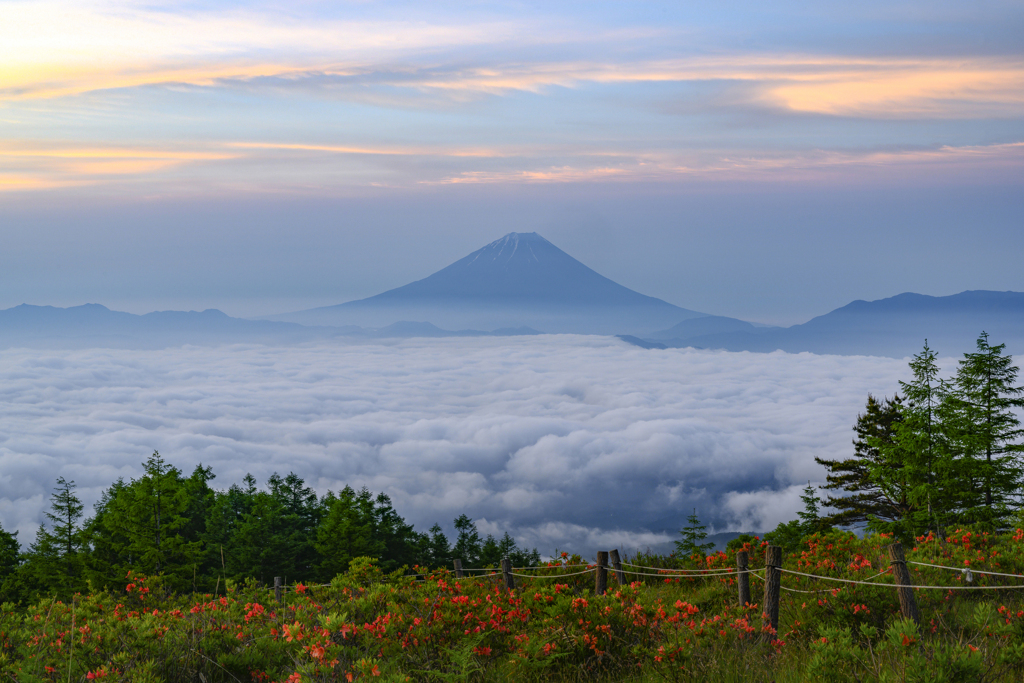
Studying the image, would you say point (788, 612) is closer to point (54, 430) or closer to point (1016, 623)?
point (1016, 623)

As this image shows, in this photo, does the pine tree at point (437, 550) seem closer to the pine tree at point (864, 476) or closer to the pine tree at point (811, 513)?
the pine tree at point (811, 513)

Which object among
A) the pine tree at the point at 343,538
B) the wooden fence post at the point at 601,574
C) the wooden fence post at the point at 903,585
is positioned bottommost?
the pine tree at the point at 343,538

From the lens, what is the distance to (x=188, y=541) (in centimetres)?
4456

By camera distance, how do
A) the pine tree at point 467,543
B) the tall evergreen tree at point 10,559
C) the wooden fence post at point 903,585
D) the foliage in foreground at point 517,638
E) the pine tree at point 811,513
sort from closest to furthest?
the foliage in foreground at point 517,638 → the wooden fence post at point 903,585 → the tall evergreen tree at point 10,559 → the pine tree at point 811,513 → the pine tree at point 467,543

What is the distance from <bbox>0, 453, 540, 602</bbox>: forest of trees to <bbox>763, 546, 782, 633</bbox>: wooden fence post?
29271 mm

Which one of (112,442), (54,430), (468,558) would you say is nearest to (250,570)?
(468,558)

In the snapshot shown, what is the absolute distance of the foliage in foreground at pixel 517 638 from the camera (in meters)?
5.87

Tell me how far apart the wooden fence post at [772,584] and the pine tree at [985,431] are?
21312 millimetres

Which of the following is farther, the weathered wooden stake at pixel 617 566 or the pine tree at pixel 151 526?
the pine tree at pixel 151 526

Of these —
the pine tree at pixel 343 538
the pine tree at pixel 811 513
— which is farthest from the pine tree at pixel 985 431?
the pine tree at pixel 343 538

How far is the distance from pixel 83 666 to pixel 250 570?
42652mm

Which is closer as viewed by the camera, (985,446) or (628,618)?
(628,618)

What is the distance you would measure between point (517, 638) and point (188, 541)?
141 feet

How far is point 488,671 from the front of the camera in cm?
720
